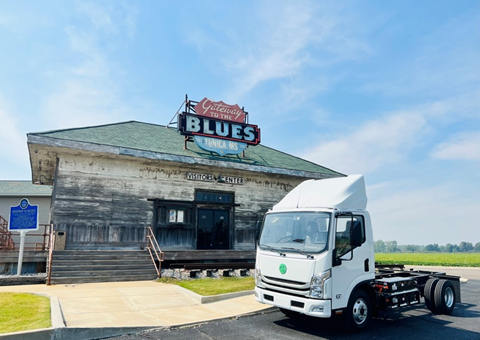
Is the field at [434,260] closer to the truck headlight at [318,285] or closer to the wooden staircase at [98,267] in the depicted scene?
the wooden staircase at [98,267]

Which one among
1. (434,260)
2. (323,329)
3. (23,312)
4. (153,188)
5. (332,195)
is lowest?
(434,260)

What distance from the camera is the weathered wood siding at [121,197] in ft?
49.9

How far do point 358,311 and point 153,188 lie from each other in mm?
12112

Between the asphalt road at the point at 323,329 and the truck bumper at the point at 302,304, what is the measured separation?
62cm

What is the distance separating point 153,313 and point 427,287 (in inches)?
279

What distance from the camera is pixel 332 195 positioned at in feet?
25.0

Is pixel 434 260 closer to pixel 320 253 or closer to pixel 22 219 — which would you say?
pixel 320 253

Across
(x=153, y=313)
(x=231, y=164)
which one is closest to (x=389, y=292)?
(x=153, y=313)

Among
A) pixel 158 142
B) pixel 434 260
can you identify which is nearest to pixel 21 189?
pixel 158 142

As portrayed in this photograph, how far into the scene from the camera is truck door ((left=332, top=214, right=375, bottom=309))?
6805 millimetres

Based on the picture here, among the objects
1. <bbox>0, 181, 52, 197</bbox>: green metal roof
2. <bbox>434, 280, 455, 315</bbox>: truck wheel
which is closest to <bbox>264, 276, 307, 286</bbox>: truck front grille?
<bbox>434, 280, 455, 315</bbox>: truck wheel

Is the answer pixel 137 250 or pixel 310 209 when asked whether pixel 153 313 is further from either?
pixel 137 250

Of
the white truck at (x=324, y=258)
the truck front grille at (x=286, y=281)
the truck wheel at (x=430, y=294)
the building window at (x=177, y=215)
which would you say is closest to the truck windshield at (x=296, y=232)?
the white truck at (x=324, y=258)

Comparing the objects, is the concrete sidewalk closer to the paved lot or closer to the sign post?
the paved lot
